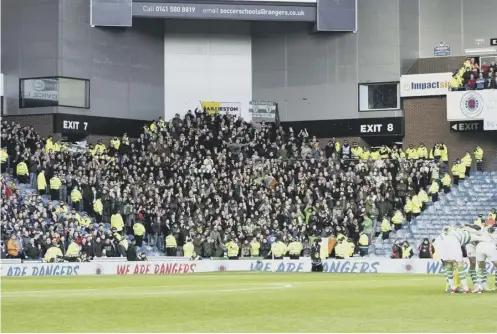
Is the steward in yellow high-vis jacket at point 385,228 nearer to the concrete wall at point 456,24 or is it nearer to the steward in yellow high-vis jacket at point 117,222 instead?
the steward in yellow high-vis jacket at point 117,222

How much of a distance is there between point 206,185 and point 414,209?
11.4 meters

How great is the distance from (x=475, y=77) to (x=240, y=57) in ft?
54.5

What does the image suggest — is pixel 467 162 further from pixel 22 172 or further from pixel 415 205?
pixel 22 172

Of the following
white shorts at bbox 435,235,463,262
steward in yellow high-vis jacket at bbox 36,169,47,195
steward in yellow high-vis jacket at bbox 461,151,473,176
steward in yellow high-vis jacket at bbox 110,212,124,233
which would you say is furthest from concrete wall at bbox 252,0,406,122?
white shorts at bbox 435,235,463,262

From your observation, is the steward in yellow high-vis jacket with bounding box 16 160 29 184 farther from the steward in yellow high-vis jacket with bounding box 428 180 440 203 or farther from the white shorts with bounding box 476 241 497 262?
the white shorts with bounding box 476 241 497 262

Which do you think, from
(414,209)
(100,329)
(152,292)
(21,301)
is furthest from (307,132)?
(100,329)

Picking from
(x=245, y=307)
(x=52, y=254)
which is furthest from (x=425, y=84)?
(x=245, y=307)

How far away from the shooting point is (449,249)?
32.2 meters

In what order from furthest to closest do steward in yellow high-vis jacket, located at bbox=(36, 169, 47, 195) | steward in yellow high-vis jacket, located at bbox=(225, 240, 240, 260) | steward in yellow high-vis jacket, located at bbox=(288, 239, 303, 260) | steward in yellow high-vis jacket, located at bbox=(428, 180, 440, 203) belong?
steward in yellow high-vis jacket, located at bbox=(428, 180, 440, 203) < steward in yellow high-vis jacket, located at bbox=(36, 169, 47, 195) < steward in yellow high-vis jacket, located at bbox=(225, 240, 240, 260) < steward in yellow high-vis jacket, located at bbox=(288, 239, 303, 260)

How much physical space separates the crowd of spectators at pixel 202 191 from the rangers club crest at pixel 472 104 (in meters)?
2.73

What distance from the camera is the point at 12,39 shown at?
7269cm

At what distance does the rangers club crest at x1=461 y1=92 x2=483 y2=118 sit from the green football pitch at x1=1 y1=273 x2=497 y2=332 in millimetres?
31264

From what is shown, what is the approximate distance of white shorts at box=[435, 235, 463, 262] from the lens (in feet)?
106

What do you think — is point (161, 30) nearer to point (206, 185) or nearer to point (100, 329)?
point (206, 185)
